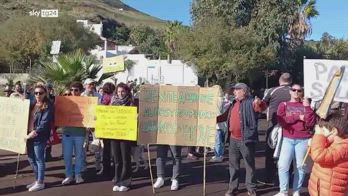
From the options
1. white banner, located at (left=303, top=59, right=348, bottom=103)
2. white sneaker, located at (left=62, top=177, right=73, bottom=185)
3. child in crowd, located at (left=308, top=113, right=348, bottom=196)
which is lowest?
white sneaker, located at (left=62, top=177, right=73, bottom=185)

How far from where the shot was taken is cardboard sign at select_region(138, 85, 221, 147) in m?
8.75

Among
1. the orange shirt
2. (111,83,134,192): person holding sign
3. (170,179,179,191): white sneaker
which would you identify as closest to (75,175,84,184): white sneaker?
(111,83,134,192): person holding sign

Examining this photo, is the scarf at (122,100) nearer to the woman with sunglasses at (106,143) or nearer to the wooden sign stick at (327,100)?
the woman with sunglasses at (106,143)

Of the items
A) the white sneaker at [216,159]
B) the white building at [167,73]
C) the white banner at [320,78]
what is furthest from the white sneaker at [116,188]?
the white building at [167,73]

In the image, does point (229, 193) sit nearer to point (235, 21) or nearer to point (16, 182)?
point (16, 182)

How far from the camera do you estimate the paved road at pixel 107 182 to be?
8844 millimetres

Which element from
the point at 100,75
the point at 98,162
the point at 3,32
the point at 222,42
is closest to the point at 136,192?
the point at 98,162

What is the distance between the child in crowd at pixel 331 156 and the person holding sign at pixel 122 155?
4227 mm

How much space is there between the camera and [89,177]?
10.1m

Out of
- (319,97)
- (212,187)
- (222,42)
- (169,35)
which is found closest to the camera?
(319,97)

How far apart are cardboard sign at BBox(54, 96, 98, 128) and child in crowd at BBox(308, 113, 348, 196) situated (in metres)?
5.00

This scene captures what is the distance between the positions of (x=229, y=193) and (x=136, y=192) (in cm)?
149

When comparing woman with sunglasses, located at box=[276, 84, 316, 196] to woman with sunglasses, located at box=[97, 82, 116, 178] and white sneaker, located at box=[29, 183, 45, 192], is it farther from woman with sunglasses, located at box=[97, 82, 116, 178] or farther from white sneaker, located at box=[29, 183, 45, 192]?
white sneaker, located at box=[29, 183, 45, 192]

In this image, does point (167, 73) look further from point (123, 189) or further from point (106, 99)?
point (123, 189)
